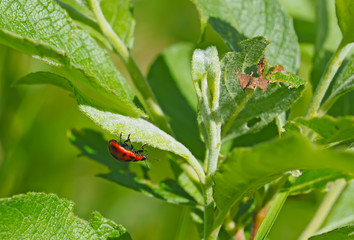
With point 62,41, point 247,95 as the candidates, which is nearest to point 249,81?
point 247,95

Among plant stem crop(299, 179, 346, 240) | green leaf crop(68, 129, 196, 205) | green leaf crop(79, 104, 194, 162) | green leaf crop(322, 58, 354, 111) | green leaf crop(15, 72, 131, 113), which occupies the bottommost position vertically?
plant stem crop(299, 179, 346, 240)

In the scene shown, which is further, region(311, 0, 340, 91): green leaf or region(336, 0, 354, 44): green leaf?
region(311, 0, 340, 91): green leaf

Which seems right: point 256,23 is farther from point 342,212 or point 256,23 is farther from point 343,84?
point 342,212

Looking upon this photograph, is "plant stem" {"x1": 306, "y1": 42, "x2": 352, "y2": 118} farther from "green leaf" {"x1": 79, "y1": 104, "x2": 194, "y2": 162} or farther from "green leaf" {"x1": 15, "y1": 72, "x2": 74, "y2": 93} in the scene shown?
"green leaf" {"x1": 15, "y1": 72, "x2": 74, "y2": 93}

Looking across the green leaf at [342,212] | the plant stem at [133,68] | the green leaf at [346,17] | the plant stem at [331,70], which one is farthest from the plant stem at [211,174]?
the green leaf at [342,212]

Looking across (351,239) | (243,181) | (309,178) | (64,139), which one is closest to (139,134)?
(243,181)

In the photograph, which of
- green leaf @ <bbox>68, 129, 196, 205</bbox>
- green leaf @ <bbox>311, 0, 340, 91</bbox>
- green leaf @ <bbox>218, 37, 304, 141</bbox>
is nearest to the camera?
green leaf @ <bbox>218, 37, 304, 141</bbox>

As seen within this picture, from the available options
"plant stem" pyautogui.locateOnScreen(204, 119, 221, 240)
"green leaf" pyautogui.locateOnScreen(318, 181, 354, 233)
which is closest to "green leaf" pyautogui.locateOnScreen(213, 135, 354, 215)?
"plant stem" pyautogui.locateOnScreen(204, 119, 221, 240)

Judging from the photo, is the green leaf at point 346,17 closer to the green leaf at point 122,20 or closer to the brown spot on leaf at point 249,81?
the brown spot on leaf at point 249,81
